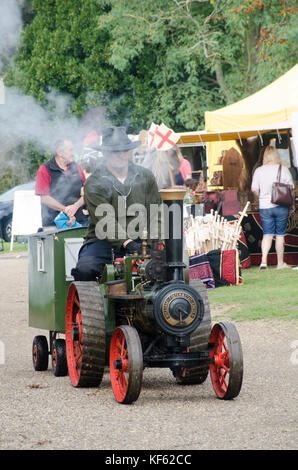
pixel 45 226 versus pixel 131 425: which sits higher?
pixel 45 226

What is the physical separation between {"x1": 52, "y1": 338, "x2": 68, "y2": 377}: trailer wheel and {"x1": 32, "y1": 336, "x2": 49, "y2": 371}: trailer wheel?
25cm

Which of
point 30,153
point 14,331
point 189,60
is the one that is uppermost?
point 189,60

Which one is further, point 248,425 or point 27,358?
point 27,358

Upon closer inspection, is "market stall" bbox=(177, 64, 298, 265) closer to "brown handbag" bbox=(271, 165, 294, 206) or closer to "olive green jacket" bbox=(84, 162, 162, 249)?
"brown handbag" bbox=(271, 165, 294, 206)

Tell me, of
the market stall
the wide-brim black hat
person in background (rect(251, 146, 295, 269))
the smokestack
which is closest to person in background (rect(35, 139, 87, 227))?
the wide-brim black hat

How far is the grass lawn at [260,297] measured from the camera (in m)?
9.73

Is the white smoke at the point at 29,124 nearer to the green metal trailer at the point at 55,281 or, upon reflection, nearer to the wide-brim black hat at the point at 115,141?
the green metal trailer at the point at 55,281

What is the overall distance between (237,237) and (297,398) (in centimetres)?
749

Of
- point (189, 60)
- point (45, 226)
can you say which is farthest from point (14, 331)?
point (189, 60)

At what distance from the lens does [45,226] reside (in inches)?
373

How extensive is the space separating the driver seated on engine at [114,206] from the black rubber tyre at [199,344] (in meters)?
0.56

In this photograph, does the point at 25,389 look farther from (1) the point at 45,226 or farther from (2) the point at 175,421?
(1) the point at 45,226

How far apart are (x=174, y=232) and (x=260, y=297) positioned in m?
5.42

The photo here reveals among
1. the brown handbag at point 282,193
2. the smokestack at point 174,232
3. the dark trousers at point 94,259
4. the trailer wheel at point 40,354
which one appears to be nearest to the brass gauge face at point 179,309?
the smokestack at point 174,232
